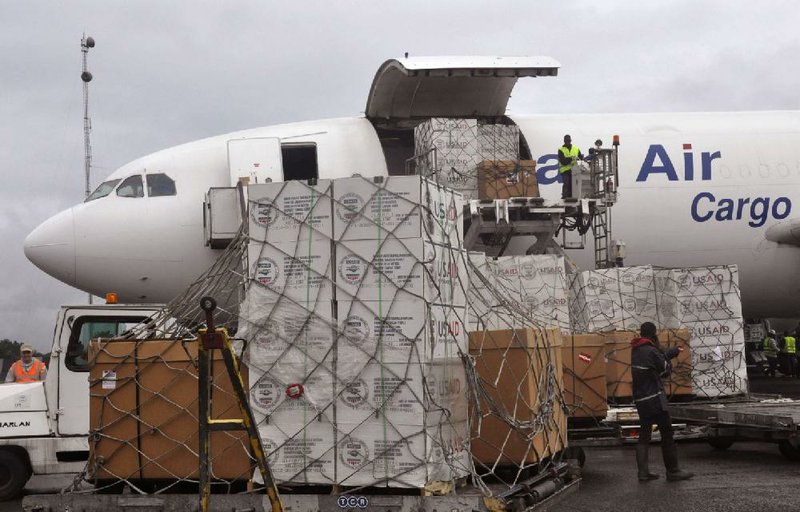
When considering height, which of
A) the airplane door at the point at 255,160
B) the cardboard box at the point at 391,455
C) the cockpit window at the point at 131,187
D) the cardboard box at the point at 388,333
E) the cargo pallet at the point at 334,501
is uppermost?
the airplane door at the point at 255,160

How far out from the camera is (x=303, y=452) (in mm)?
6020

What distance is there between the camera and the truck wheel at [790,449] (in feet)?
34.9

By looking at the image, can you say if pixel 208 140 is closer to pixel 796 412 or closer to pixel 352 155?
pixel 352 155

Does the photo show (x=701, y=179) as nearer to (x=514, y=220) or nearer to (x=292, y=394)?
(x=514, y=220)

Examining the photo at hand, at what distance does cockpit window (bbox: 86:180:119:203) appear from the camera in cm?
1680

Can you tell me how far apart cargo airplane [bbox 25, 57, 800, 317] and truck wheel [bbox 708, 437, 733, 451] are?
6.06 m

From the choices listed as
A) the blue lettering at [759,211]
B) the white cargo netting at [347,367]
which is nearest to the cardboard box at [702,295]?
the blue lettering at [759,211]

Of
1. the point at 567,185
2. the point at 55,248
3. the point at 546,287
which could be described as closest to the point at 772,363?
the point at 567,185

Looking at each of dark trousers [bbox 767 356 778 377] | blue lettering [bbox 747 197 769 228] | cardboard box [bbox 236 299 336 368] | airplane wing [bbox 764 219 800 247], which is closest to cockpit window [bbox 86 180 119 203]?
cardboard box [bbox 236 299 336 368]

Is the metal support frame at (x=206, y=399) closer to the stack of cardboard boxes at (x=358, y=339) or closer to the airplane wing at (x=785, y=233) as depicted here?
the stack of cardboard boxes at (x=358, y=339)

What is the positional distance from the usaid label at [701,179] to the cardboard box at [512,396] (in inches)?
446

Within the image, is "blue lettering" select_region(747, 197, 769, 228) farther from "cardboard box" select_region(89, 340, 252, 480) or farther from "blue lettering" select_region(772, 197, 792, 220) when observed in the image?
"cardboard box" select_region(89, 340, 252, 480)

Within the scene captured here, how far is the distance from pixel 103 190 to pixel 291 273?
1173 centimetres

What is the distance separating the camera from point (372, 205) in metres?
6.09
